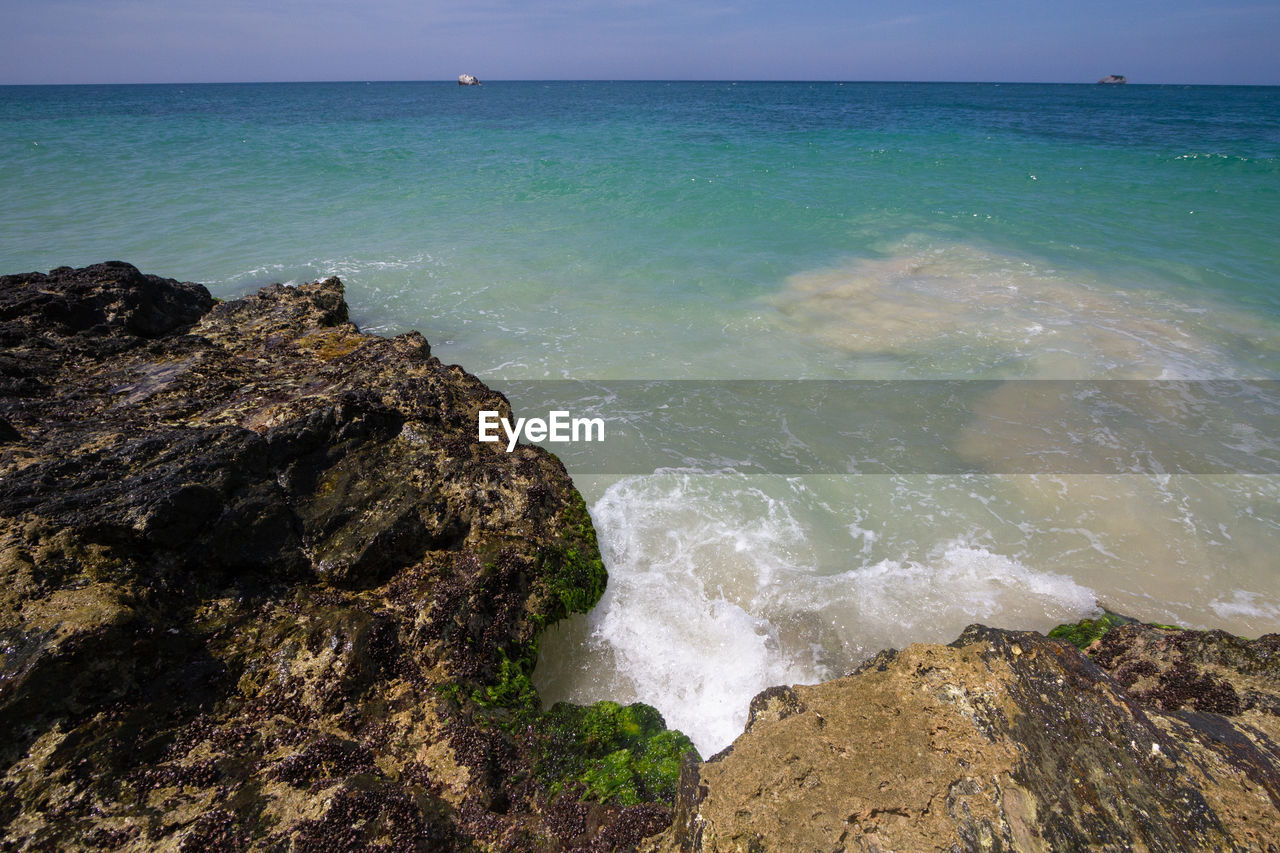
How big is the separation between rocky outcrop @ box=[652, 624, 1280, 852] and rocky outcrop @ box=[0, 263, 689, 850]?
67cm

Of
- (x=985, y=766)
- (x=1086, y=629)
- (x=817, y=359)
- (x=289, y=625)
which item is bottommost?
(x=1086, y=629)

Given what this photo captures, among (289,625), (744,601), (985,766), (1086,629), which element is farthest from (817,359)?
(289,625)

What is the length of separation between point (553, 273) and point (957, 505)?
380 inches

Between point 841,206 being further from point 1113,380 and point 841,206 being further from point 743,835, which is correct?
point 743,835

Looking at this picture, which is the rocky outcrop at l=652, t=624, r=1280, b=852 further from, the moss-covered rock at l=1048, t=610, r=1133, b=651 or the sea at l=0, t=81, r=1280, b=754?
the sea at l=0, t=81, r=1280, b=754

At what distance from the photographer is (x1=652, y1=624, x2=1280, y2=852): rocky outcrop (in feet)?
7.82

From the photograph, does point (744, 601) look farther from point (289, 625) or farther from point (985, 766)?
point (289, 625)

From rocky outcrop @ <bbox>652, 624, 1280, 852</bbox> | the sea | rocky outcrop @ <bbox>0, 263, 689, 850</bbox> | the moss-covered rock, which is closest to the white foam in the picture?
the sea

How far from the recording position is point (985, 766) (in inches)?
100

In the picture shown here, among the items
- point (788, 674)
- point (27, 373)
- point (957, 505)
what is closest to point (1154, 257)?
point (957, 505)

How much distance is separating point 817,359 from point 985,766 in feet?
25.3

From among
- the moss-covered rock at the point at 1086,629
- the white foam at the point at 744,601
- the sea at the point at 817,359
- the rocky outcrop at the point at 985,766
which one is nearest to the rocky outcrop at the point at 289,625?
the white foam at the point at 744,601

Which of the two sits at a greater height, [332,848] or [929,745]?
[929,745]

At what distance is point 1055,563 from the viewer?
19.2 ft
